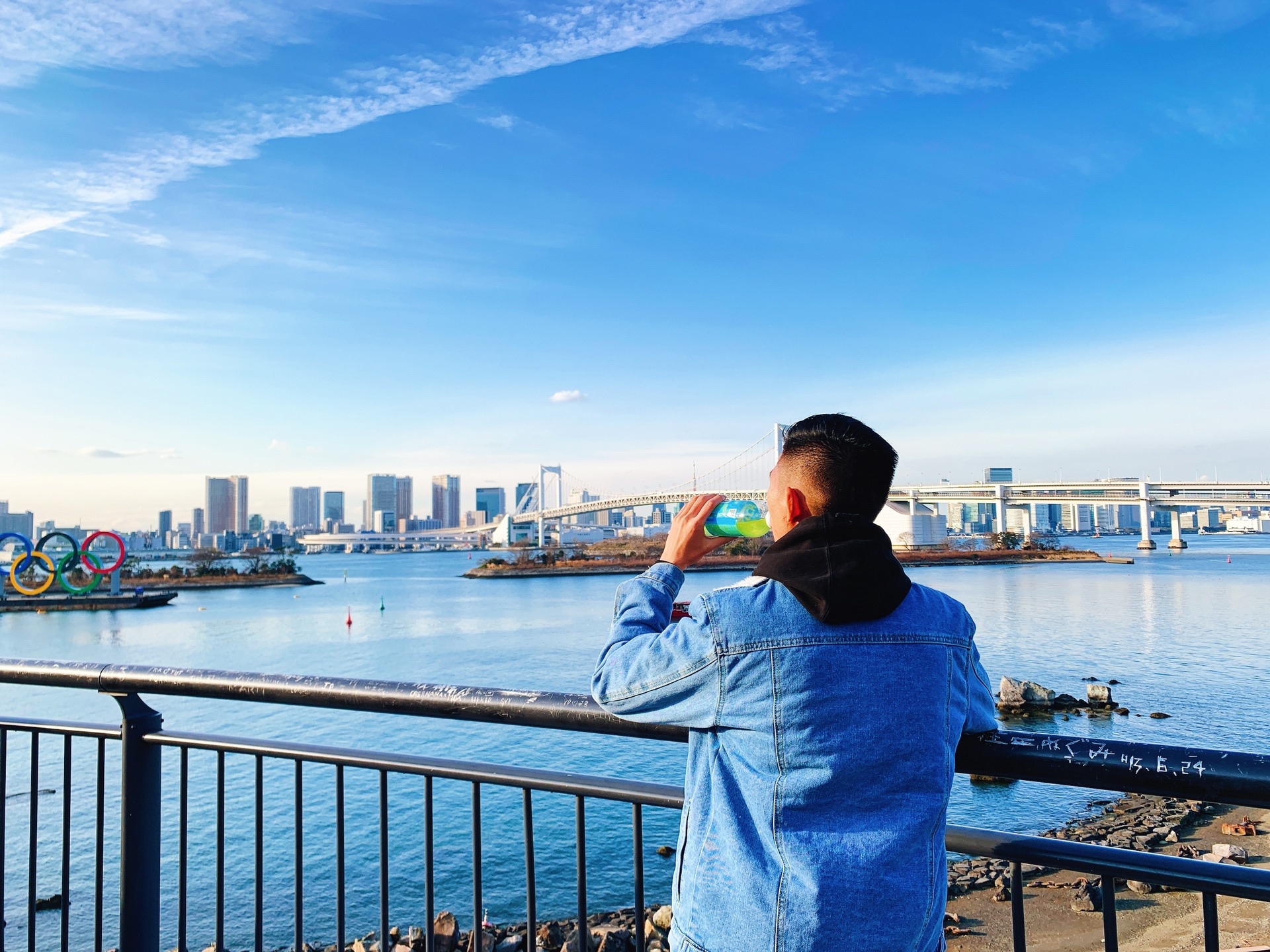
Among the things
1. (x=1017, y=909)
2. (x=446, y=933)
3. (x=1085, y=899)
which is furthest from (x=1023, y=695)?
(x=1017, y=909)

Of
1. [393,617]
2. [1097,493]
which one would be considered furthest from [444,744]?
[1097,493]

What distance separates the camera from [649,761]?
15.2m

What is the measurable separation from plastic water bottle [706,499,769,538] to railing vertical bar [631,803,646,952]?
0.53 metres

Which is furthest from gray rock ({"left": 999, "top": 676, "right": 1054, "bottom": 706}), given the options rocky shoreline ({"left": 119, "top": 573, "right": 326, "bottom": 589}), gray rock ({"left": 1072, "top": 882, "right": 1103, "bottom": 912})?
rocky shoreline ({"left": 119, "top": 573, "right": 326, "bottom": 589})

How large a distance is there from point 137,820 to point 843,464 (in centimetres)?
177

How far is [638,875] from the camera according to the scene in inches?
59.6

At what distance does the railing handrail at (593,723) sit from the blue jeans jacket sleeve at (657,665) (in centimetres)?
12

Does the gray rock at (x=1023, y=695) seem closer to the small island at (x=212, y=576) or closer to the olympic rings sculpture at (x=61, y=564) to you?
the olympic rings sculpture at (x=61, y=564)

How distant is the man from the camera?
3.16 feet

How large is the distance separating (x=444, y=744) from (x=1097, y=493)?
6821 centimetres

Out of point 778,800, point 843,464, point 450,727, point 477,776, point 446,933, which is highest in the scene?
point 843,464

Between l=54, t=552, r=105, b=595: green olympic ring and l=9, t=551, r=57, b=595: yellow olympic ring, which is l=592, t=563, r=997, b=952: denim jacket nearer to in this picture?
l=9, t=551, r=57, b=595: yellow olympic ring

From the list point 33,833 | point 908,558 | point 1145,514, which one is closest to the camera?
point 33,833

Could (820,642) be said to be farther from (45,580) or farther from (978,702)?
(45,580)
